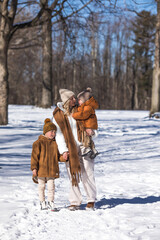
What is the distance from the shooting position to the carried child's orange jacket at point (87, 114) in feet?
16.1

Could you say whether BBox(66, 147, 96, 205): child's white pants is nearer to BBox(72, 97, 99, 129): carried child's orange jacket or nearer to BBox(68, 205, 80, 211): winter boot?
BBox(68, 205, 80, 211): winter boot

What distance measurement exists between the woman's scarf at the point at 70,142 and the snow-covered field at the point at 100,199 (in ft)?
1.90

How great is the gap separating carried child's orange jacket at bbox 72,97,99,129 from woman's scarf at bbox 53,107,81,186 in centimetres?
16

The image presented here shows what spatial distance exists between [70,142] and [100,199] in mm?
1576

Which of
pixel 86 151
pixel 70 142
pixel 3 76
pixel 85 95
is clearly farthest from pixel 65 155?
pixel 3 76

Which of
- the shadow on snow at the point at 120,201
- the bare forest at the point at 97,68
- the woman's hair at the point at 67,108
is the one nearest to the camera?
the woman's hair at the point at 67,108

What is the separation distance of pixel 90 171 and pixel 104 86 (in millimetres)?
51287

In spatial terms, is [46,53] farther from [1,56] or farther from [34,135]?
[34,135]

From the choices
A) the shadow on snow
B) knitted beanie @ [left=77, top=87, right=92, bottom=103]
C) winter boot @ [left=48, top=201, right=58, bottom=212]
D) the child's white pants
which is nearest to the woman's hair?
knitted beanie @ [left=77, top=87, right=92, bottom=103]

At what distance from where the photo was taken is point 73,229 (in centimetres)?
425

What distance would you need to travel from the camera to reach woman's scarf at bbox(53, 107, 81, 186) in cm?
486

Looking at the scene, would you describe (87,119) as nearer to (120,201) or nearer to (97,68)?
(120,201)

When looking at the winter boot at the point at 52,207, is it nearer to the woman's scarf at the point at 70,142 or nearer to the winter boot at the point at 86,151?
the woman's scarf at the point at 70,142

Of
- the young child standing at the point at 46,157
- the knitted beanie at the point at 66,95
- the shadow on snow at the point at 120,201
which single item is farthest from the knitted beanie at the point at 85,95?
the shadow on snow at the point at 120,201
